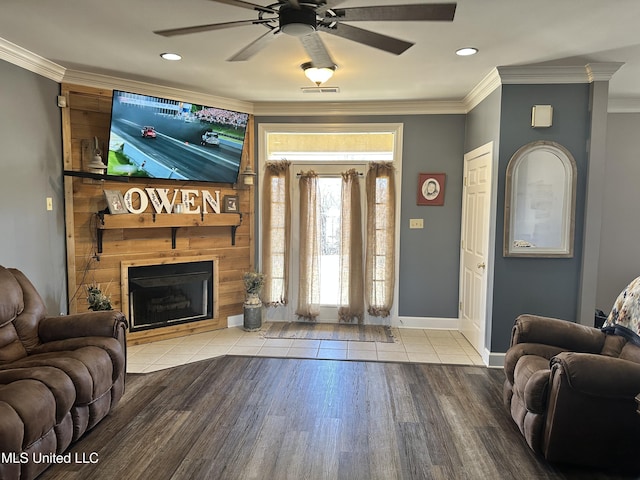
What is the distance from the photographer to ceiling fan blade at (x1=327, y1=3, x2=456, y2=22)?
5.69 feet

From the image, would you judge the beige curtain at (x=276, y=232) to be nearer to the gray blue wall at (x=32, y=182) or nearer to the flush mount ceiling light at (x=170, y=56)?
the flush mount ceiling light at (x=170, y=56)

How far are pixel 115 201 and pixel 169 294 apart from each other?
3.62 ft

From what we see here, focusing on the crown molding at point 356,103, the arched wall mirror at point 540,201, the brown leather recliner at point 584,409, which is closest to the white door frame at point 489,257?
the arched wall mirror at point 540,201

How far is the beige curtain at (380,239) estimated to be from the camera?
4.55m

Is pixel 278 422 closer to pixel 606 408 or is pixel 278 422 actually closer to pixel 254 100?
pixel 606 408

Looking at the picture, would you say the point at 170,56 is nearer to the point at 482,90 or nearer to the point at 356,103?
the point at 356,103

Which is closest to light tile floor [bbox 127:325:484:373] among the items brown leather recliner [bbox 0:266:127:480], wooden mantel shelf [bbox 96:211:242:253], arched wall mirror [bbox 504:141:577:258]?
brown leather recliner [bbox 0:266:127:480]

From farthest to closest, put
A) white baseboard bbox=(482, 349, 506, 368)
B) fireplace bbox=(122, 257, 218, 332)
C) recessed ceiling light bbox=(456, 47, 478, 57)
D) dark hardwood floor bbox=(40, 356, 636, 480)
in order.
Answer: fireplace bbox=(122, 257, 218, 332)
white baseboard bbox=(482, 349, 506, 368)
recessed ceiling light bbox=(456, 47, 478, 57)
dark hardwood floor bbox=(40, 356, 636, 480)

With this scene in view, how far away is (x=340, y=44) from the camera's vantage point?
9.26ft

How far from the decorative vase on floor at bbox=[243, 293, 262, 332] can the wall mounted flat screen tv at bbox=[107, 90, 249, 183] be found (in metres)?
1.33

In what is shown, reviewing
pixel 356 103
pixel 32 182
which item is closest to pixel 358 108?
pixel 356 103

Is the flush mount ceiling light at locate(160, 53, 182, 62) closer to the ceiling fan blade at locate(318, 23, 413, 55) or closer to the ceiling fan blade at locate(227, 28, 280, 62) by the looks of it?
the ceiling fan blade at locate(227, 28, 280, 62)

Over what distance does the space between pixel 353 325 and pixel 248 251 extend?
1.50 meters

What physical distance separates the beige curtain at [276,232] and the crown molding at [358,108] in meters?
0.61
